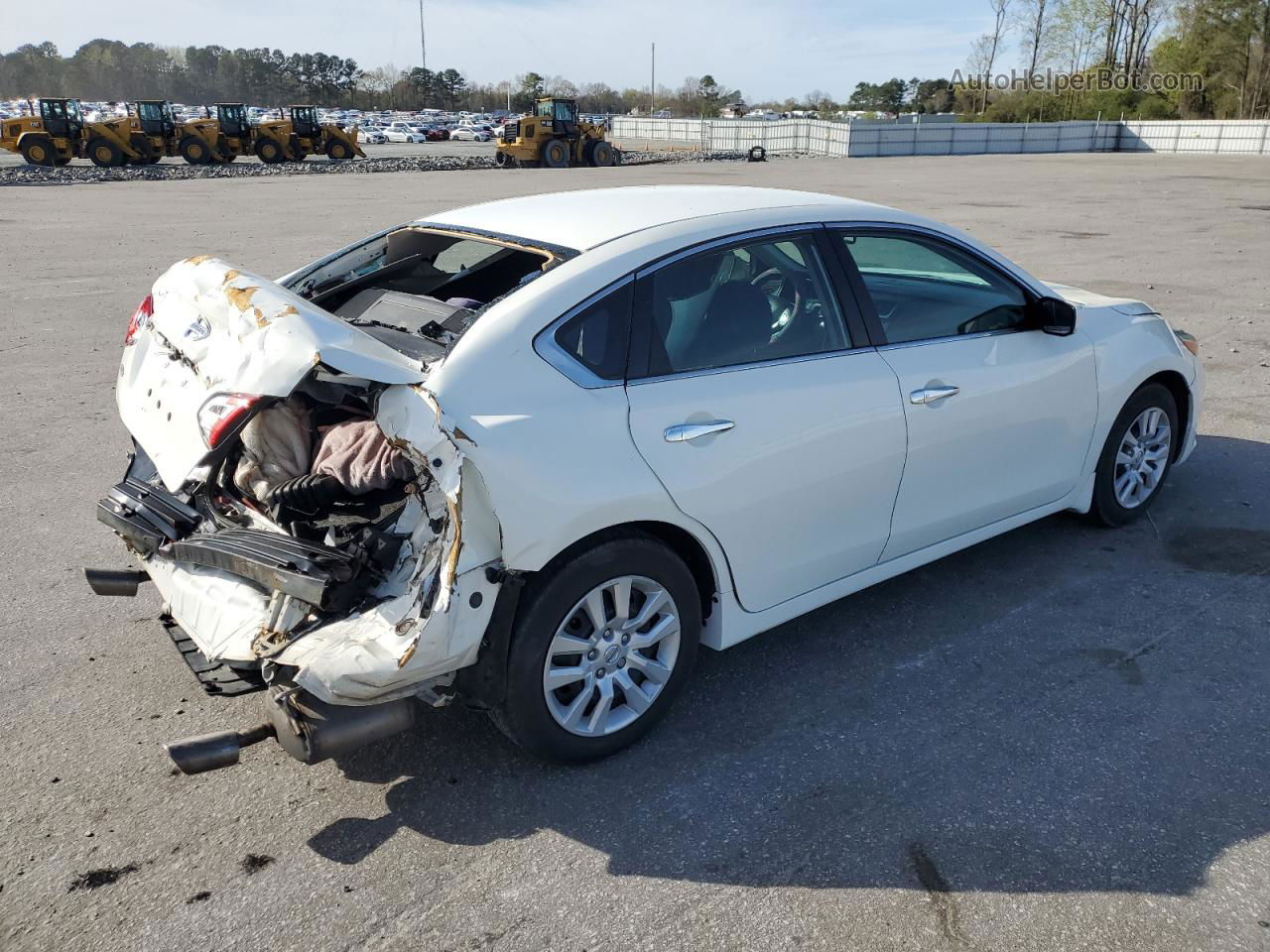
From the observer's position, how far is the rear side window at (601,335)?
10.3 ft

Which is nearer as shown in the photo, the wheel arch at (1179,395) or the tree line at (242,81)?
the wheel arch at (1179,395)

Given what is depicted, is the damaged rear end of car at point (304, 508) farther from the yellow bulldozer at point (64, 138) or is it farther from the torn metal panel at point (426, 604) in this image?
the yellow bulldozer at point (64, 138)

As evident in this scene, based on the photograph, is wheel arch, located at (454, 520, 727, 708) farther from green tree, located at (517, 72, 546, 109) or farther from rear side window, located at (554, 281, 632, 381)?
green tree, located at (517, 72, 546, 109)

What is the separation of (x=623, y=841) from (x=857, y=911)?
2.23 ft

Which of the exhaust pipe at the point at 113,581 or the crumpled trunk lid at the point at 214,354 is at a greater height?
the crumpled trunk lid at the point at 214,354

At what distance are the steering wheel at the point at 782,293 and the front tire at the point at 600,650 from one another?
931 millimetres

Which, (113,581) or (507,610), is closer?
(507,610)

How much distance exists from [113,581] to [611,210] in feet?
7.56

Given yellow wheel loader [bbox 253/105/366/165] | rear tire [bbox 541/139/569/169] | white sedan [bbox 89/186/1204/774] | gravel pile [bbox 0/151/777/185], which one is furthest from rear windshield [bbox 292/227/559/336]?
yellow wheel loader [bbox 253/105/366/165]

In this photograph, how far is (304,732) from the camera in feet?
9.20

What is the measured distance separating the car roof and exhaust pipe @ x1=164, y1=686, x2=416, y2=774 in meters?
1.64

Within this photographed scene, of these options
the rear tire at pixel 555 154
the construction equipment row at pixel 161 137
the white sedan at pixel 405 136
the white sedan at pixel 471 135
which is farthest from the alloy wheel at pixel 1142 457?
the white sedan at pixel 471 135

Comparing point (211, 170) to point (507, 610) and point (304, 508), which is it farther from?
point (507, 610)

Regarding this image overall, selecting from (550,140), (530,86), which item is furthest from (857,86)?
(550,140)
